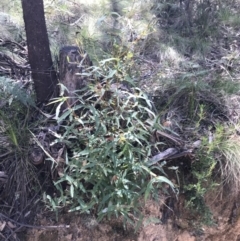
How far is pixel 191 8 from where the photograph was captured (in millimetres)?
4738

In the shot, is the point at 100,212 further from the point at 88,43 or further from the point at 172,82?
the point at 88,43

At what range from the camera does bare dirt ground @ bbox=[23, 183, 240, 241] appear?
284 centimetres

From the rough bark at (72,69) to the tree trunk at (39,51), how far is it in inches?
5.6

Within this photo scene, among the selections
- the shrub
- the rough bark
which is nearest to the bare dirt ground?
the shrub

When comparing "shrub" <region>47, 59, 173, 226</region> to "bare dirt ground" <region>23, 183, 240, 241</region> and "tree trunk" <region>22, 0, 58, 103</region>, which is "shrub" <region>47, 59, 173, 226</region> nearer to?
"bare dirt ground" <region>23, 183, 240, 241</region>

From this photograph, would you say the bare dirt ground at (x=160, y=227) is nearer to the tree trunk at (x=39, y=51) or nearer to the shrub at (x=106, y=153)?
the shrub at (x=106, y=153)

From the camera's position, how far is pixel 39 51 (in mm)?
3064

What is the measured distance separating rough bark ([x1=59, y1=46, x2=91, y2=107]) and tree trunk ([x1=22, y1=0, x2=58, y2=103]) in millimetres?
143

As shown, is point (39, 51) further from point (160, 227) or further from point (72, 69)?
point (160, 227)

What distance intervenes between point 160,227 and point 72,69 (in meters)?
1.32

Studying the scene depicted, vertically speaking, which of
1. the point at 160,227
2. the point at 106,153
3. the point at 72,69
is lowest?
the point at 160,227

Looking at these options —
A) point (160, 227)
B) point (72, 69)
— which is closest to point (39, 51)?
point (72, 69)

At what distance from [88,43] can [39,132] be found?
1.23 meters

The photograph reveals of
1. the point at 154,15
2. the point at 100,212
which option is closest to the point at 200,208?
the point at 100,212
